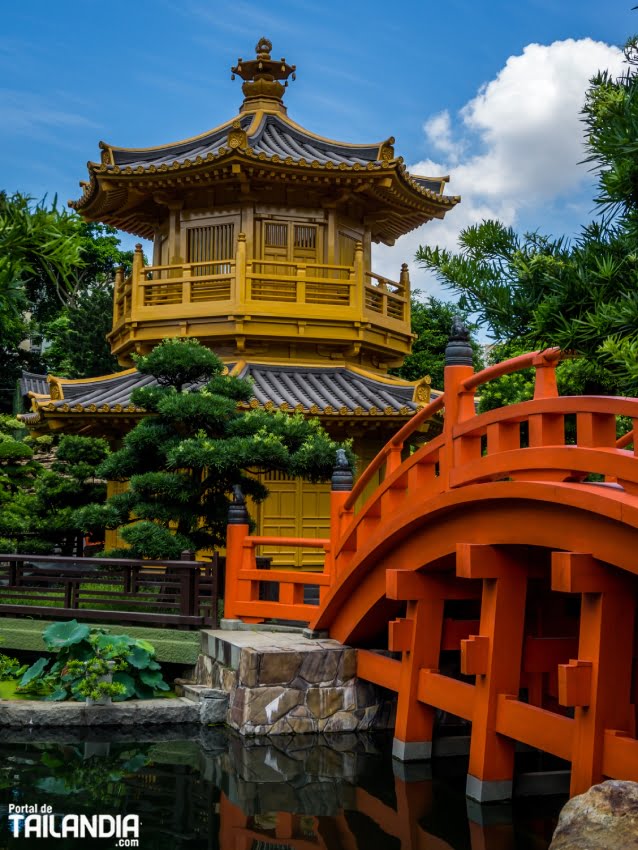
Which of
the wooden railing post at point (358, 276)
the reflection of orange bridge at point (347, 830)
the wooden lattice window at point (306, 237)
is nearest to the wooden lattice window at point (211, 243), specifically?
the wooden lattice window at point (306, 237)

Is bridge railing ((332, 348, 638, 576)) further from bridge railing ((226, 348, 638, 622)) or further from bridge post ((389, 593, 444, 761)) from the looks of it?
bridge post ((389, 593, 444, 761))

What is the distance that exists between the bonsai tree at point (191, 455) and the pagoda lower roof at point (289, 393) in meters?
2.11

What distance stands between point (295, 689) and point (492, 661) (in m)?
2.87

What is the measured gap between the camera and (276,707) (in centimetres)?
1004

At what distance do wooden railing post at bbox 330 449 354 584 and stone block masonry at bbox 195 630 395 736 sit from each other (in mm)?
842

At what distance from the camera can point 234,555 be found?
11.8 meters

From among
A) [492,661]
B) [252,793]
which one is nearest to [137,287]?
[252,793]

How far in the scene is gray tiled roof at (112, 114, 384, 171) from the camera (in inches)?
701

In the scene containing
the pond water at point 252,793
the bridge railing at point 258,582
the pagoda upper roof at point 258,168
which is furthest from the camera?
the pagoda upper roof at point 258,168

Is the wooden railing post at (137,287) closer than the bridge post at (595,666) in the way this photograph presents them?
No

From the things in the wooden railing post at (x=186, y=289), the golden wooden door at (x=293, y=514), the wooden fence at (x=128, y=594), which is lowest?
the wooden fence at (x=128, y=594)

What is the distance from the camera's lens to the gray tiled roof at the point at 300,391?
15.6m

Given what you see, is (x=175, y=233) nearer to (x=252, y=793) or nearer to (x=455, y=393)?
(x=455, y=393)

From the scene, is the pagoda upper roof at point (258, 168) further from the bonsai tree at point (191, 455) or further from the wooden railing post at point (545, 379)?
the wooden railing post at point (545, 379)
